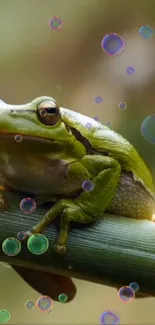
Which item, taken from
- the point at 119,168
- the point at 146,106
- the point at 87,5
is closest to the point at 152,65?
the point at 146,106

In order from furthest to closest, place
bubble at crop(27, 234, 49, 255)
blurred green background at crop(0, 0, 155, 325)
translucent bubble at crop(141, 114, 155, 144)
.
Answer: blurred green background at crop(0, 0, 155, 325), translucent bubble at crop(141, 114, 155, 144), bubble at crop(27, 234, 49, 255)

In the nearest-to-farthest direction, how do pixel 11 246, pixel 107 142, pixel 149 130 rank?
1. pixel 11 246
2. pixel 107 142
3. pixel 149 130

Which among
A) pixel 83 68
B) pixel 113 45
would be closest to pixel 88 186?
pixel 113 45

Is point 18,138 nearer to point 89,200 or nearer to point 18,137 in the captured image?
point 18,137

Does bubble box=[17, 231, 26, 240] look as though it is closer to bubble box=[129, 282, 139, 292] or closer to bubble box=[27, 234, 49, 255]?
bubble box=[27, 234, 49, 255]

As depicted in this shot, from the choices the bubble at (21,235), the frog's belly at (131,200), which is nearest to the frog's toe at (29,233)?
the bubble at (21,235)

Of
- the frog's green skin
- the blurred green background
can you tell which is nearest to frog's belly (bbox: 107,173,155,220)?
the frog's green skin

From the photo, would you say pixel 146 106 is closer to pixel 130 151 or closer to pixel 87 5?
pixel 87 5
